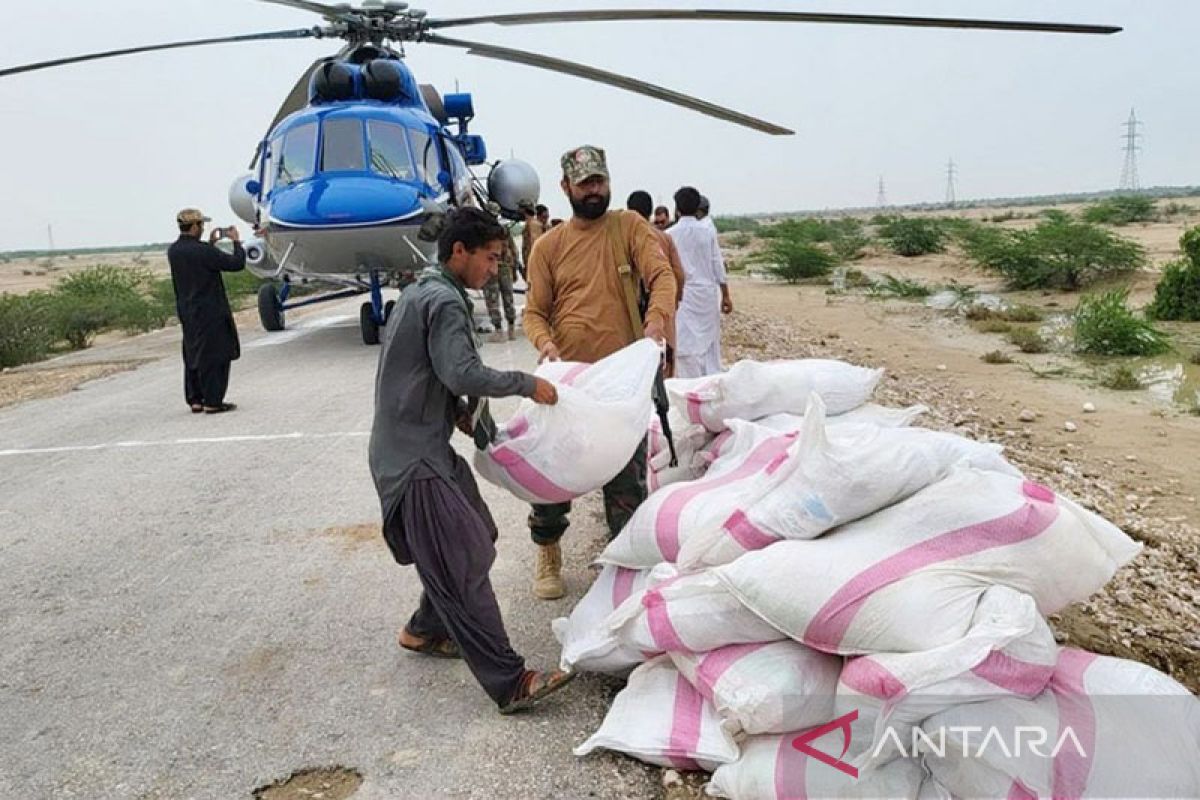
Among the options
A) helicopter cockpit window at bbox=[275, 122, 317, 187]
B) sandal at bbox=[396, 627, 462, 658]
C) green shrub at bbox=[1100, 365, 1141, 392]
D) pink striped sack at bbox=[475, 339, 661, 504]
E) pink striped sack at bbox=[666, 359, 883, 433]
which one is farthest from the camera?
helicopter cockpit window at bbox=[275, 122, 317, 187]

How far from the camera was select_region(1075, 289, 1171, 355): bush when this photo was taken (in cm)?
1015

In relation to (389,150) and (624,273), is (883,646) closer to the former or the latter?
(624,273)

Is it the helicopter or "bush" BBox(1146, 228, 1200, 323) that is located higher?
the helicopter

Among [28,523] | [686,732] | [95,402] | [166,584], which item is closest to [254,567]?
[166,584]

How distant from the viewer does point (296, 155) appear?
34.3 feet

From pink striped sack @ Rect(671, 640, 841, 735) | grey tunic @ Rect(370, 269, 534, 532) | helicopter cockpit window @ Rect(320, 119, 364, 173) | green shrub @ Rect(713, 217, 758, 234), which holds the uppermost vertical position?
green shrub @ Rect(713, 217, 758, 234)

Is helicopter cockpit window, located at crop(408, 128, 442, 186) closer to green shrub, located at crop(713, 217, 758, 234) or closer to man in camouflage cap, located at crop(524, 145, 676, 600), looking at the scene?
man in camouflage cap, located at crop(524, 145, 676, 600)

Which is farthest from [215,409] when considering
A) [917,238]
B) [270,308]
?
[917,238]

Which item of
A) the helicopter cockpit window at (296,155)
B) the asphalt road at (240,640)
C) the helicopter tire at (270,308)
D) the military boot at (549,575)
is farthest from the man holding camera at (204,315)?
the helicopter tire at (270,308)

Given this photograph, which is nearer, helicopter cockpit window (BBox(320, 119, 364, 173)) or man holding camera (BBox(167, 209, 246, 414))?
man holding camera (BBox(167, 209, 246, 414))

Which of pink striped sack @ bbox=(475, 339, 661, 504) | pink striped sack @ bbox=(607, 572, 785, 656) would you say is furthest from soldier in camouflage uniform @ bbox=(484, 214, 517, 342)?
pink striped sack @ bbox=(607, 572, 785, 656)

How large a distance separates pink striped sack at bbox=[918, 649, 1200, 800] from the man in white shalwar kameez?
500 cm

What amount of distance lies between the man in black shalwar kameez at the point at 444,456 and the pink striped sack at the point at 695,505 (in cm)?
50

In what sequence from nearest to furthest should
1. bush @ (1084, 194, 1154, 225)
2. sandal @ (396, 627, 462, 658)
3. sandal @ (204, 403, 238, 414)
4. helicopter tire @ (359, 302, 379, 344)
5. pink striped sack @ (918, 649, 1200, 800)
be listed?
pink striped sack @ (918, 649, 1200, 800) < sandal @ (396, 627, 462, 658) < sandal @ (204, 403, 238, 414) < helicopter tire @ (359, 302, 379, 344) < bush @ (1084, 194, 1154, 225)
